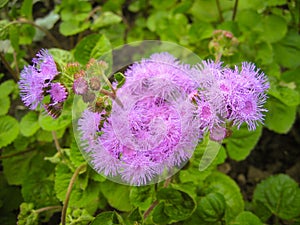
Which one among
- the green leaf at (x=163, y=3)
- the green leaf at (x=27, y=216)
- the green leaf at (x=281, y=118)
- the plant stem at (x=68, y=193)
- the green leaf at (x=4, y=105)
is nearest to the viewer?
the plant stem at (x=68, y=193)

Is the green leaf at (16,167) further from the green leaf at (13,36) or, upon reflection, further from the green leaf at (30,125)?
the green leaf at (13,36)

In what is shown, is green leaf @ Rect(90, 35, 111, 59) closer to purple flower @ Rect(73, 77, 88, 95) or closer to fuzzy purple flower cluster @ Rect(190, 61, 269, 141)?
purple flower @ Rect(73, 77, 88, 95)

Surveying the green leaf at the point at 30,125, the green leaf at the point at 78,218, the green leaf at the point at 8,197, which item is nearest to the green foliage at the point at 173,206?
the green leaf at the point at 78,218

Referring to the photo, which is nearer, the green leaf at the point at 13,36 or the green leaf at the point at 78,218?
the green leaf at the point at 78,218

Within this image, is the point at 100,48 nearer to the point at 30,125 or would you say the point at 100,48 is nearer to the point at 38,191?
the point at 30,125

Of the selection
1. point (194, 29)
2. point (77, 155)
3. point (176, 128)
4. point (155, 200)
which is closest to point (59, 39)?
point (194, 29)
